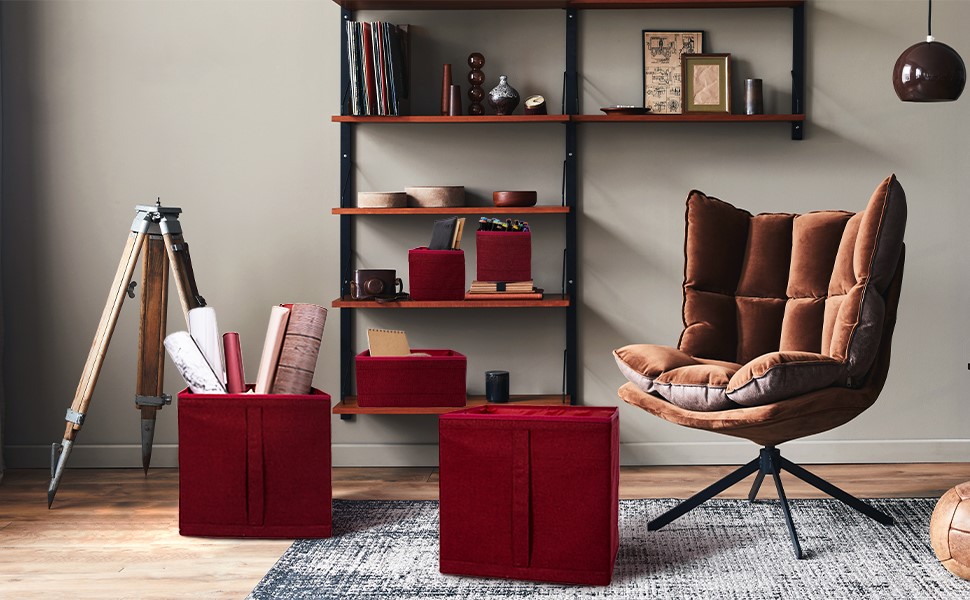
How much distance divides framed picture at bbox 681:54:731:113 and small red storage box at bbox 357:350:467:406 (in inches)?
49.6

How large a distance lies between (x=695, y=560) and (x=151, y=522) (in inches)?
64.3

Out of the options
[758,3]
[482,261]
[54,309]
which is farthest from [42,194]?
[758,3]

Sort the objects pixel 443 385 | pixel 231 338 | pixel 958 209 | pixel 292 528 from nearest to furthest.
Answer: pixel 292 528 → pixel 231 338 → pixel 443 385 → pixel 958 209

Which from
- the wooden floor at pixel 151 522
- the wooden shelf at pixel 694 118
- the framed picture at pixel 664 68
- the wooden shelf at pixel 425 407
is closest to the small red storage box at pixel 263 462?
the wooden floor at pixel 151 522

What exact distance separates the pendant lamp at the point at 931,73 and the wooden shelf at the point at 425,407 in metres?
1.51

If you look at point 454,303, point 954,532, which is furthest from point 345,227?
point 954,532

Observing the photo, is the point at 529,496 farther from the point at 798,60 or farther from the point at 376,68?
the point at 798,60

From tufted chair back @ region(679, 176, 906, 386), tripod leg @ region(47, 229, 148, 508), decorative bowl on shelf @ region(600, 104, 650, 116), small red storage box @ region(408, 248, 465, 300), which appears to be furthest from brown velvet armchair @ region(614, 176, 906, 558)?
tripod leg @ region(47, 229, 148, 508)

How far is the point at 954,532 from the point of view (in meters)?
2.23

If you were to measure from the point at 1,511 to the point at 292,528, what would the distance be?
3.44 ft

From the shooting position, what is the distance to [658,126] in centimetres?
344

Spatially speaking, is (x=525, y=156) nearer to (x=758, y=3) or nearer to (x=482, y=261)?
(x=482, y=261)

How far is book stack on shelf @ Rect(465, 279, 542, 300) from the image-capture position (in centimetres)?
323

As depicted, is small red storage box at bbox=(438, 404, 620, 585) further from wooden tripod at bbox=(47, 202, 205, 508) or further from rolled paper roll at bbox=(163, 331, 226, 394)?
wooden tripod at bbox=(47, 202, 205, 508)
